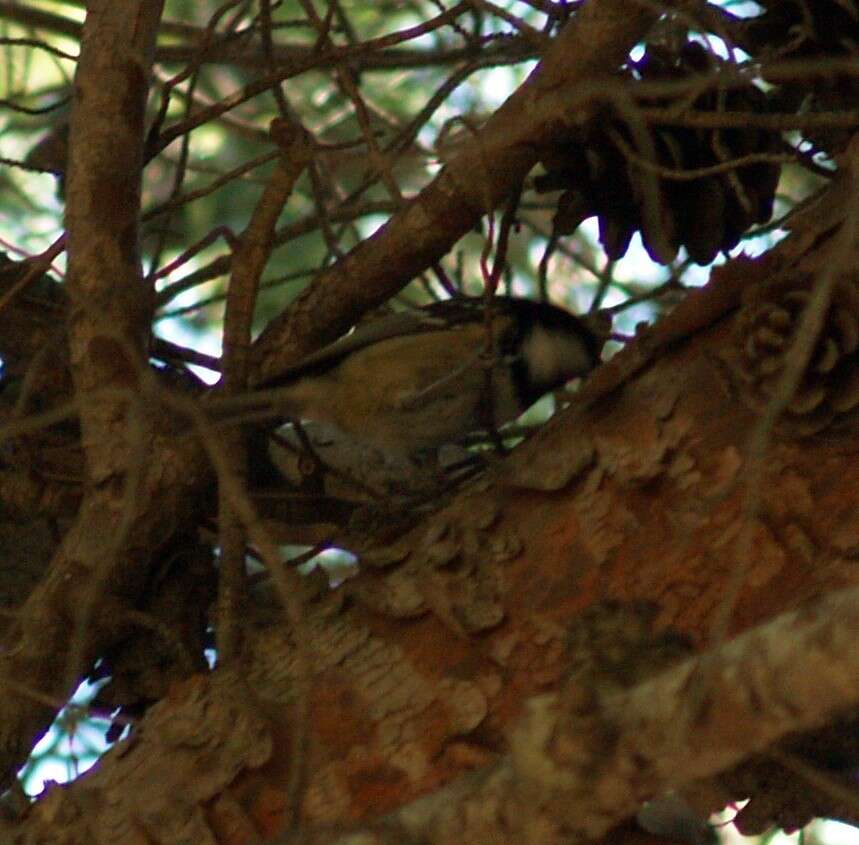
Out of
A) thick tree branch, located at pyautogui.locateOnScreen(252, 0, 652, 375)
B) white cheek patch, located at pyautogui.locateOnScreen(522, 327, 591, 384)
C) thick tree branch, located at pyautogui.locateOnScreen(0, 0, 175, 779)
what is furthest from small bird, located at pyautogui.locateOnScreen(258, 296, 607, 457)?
thick tree branch, located at pyautogui.locateOnScreen(0, 0, 175, 779)

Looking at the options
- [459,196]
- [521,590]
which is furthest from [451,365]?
[521,590]

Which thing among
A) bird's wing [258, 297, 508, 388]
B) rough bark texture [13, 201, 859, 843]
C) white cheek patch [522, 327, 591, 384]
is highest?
bird's wing [258, 297, 508, 388]

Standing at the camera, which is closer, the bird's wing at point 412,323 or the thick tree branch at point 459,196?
the thick tree branch at point 459,196

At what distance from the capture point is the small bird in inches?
66.2

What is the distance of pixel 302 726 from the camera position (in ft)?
2.70

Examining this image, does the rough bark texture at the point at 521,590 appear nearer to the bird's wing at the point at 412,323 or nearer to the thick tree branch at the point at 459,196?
the thick tree branch at the point at 459,196

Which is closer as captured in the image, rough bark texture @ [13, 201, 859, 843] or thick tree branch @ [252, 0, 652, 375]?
rough bark texture @ [13, 201, 859, 843]

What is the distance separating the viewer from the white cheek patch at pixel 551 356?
1.71 m

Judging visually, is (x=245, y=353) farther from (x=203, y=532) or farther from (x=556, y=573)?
(x=556, y=573)

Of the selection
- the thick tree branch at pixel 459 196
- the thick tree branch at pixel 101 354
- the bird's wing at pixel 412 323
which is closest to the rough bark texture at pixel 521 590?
the thick tree branch at pixel 101 354

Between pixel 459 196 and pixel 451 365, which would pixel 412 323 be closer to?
pixel 451 365

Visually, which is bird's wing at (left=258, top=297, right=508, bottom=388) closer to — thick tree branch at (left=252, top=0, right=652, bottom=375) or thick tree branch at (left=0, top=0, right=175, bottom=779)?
thick tree branch at (left=252, top=0, right=652, bottom=375)

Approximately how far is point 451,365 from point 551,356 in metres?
0.12

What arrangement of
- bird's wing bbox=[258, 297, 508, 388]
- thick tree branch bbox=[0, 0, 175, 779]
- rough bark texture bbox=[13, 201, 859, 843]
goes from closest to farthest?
1. rough bark texture bbox=[13, 201, 859, 843]
2. thick tree branch bbox=[0, 0, 175, 779]
3. bird's wing bbox=[258, 297, 508, 388]
